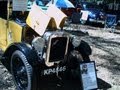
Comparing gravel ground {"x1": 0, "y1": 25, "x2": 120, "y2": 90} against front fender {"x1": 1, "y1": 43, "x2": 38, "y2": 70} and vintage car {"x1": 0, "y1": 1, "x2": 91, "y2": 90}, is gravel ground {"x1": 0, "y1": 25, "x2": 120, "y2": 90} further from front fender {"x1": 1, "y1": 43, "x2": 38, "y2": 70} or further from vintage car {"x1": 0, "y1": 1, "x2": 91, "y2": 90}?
front fender {"x1": 1, "y1": 43, "x2": 38, "y2": 70}

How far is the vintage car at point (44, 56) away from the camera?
17.6 feet

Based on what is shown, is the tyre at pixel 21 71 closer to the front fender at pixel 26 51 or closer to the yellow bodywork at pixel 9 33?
the front fender at pixel 26 51

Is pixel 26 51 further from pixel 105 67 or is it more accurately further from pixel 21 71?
pixel 105 67

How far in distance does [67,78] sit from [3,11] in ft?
8.36

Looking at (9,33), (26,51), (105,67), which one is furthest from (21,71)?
(105,67)

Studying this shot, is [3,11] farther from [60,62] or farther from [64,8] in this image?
[64,8]

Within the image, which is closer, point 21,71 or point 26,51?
point 26,51

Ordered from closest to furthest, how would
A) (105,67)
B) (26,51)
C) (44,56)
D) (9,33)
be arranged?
(26,51) < (44,56) < (9,33) < (105,67)

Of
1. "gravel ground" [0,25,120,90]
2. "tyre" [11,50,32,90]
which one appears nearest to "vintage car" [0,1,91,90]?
"tyre" [11,50,32,90]

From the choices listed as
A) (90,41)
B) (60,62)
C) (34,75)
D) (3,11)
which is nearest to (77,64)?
(60,62)

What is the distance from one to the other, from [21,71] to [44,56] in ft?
1.73

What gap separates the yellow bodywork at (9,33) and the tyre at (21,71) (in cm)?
61

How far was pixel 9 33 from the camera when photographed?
267 inches

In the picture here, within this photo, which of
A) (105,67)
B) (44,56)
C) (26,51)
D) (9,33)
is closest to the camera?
(26,51)
